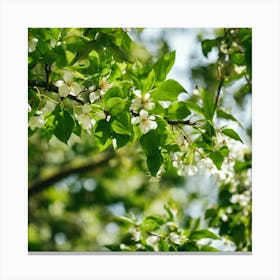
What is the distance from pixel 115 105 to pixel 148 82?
118 mm

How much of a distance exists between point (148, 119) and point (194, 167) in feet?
0.97

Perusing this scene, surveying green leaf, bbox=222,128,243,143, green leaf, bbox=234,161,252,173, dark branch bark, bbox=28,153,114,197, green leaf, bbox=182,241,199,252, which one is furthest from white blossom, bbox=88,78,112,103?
A: dark branch bark, bbox=28,153,114,197

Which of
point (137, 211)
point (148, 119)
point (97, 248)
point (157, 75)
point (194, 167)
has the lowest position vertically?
point (97, 248)

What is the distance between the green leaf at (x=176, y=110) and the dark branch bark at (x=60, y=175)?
218 cm

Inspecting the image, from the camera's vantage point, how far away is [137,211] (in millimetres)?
4852

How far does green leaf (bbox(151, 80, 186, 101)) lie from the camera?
1638mm

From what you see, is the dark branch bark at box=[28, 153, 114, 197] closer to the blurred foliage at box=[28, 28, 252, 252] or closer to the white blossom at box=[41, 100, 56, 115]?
the blurred foliage at box=[28, 28, 252, 252]

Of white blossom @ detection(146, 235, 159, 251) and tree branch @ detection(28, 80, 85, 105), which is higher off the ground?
tree branch @ detection(28, 80, 85, 105)

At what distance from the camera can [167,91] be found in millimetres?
1645

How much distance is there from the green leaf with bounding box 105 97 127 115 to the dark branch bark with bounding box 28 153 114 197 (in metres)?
2.21

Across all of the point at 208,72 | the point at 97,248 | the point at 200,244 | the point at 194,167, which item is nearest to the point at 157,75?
the point at 194,167

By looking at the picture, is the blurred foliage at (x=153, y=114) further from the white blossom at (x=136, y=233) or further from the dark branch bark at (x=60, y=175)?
the dark branch bark at (x=60, y=175)

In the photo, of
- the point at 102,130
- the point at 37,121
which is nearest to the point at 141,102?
the point at 102,130
